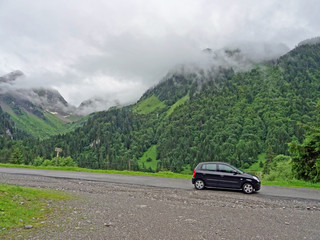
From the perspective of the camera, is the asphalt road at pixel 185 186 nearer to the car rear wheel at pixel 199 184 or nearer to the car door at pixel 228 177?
the car rear wheel at pixel 199 184

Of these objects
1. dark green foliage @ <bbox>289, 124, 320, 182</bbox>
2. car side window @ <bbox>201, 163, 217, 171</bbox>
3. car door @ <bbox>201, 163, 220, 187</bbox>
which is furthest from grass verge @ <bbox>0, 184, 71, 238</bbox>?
dark green foliage @ <bbox>289, 124, 320, 182</bbox>

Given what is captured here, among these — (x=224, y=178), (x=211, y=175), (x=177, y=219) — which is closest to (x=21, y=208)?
(x=177, y=219)

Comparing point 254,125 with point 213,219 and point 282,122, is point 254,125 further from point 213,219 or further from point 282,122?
point 213,219

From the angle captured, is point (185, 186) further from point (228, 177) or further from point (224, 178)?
point (228, 177)

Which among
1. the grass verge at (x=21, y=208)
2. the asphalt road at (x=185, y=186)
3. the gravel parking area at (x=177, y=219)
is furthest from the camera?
the asphalt road at (x=185, y=186)

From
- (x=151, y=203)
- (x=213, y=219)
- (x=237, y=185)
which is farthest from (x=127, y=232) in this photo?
(x=237, y=185)

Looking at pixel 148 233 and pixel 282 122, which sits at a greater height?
pixel 282 122

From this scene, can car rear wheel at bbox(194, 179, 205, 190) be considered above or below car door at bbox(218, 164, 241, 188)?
below

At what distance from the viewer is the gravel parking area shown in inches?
310

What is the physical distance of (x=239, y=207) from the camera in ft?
40.6

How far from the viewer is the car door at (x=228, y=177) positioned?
59.1 ft

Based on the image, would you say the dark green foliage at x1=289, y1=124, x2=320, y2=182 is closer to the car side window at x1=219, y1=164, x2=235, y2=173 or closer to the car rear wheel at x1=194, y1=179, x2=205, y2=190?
the car side window at x1=219, y1=164, x2=235, y2=173

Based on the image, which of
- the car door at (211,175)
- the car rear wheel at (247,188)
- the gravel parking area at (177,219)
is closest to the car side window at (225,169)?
the car door at (211,175)

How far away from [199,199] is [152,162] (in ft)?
608
